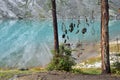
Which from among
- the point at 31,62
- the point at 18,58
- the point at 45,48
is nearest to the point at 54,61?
the point at 31,62

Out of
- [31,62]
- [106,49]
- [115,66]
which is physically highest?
[106,49]

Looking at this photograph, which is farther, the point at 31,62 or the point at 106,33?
the point at 31,62

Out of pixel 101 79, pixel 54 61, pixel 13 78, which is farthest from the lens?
pixel 54 61

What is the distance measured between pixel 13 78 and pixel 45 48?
181 feet

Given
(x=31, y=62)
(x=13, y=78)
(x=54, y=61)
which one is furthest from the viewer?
(x=31, y=62)

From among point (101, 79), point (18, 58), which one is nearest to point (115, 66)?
point (101, 79)

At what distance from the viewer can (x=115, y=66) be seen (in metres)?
25.5

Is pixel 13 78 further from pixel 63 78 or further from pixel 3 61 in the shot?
pixel 3 61

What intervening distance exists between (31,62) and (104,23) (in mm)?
38041

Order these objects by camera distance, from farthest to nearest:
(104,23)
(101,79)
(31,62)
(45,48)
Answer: (45,48)
(31,62)
(104,23)
(101,79)

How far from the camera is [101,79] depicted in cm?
1789

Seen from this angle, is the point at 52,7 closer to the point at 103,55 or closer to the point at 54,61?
the point at 54,61

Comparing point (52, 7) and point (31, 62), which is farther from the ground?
point (52, 7)

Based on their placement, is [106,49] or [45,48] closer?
[106,49]
